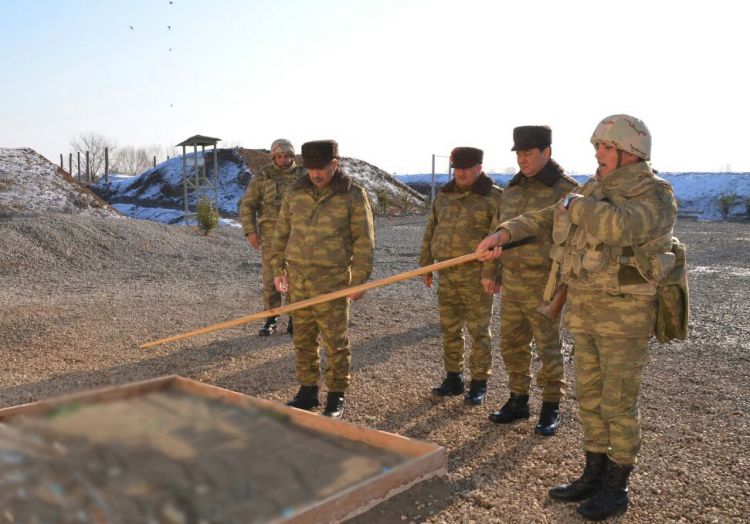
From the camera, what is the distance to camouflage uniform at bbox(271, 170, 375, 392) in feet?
15.0

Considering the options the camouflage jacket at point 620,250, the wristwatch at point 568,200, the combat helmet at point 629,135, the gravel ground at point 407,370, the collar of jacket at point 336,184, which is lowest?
the gravel ground at point 407,370

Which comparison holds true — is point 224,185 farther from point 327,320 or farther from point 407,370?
point 327,320

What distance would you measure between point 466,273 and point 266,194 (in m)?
2.89

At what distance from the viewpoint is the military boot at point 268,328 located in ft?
23.6

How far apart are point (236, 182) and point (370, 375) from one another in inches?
1167

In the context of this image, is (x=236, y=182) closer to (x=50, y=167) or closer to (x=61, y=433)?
(x=50, y=167)

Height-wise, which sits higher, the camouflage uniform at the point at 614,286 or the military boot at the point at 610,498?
the camouflage uniform at the point at 614,286

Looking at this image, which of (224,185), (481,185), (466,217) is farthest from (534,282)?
(224,185)

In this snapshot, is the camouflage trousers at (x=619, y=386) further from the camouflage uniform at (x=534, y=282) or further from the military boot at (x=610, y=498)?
the camouflage uniform at (x=534, y=282)

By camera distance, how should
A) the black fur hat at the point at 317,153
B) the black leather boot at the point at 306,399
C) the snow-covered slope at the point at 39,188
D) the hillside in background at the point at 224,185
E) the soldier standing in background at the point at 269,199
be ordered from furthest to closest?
1. the hillside in background at the point at 224,185
2. the snow-covered slope at the point at 39,188
3. the soldier standing in background at the point at 269,199
4. the black leather boot at the point at 306,399
5. the black fur hat at the point at 317,153

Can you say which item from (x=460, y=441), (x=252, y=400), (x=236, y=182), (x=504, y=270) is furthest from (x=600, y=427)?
(x=236, y=182)

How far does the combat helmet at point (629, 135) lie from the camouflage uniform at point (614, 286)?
72 mm

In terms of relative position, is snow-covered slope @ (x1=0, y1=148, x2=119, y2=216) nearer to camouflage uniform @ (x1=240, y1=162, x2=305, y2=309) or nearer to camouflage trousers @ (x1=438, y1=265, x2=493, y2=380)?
camouflage uniform @ (x1=240, y1=162, x2=305, y2=309)

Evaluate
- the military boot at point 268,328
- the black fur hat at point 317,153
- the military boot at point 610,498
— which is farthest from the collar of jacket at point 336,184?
the military boot at point 268,328
